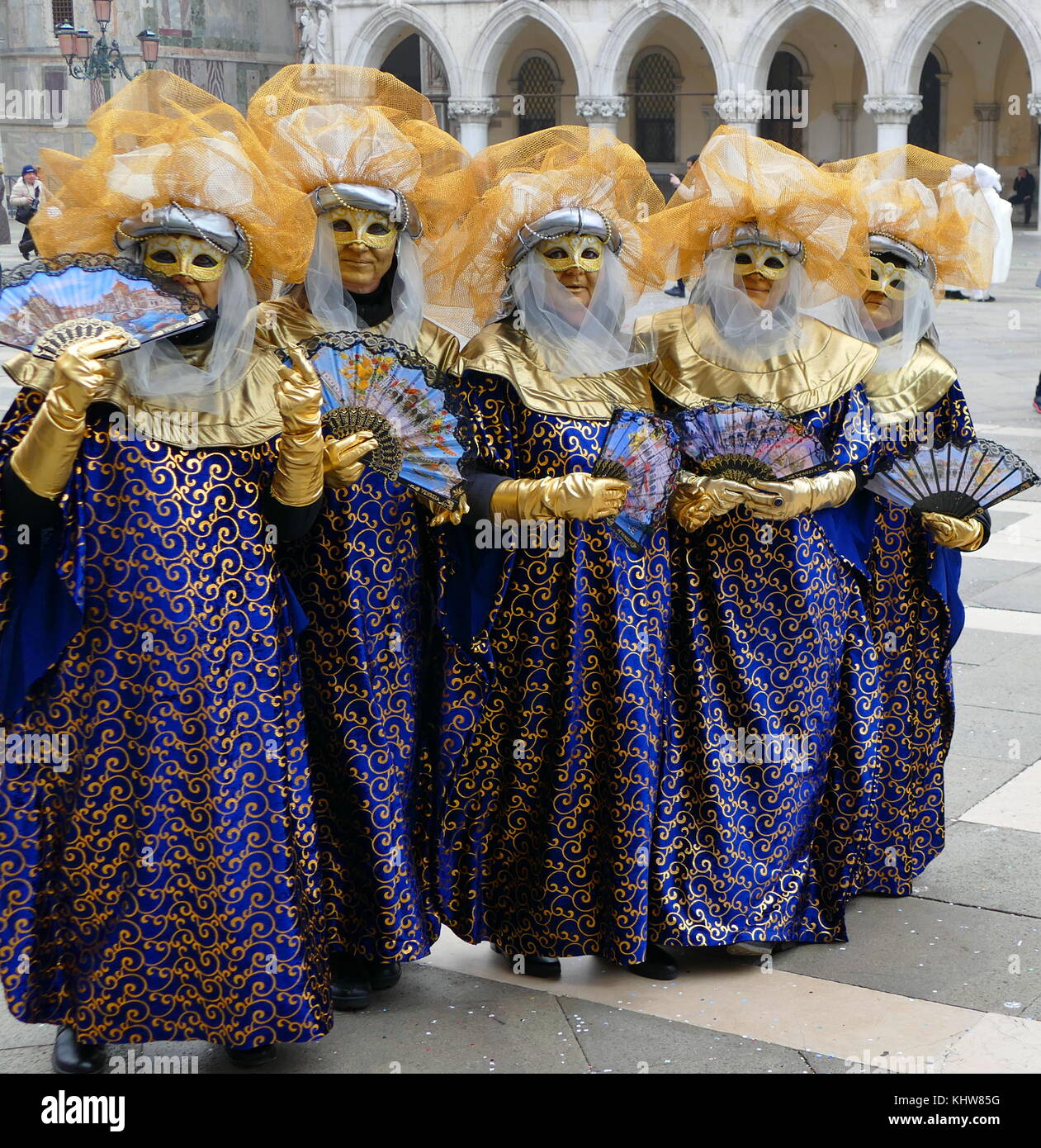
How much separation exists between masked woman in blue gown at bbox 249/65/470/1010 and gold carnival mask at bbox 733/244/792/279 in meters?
0.63

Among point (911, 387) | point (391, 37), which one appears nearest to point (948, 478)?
point (911, 387)

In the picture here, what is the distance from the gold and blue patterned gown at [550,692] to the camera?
323cm

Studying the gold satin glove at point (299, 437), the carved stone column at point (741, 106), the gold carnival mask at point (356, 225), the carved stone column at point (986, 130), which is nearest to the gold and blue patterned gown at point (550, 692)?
the gold carnival mask at point (356, 225)

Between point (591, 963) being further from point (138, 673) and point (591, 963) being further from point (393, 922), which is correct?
point (138, 673)

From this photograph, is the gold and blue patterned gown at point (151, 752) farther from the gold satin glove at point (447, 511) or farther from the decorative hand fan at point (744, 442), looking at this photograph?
the decorative hand fan at point (744, 442)

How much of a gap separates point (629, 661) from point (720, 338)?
777 millimetres

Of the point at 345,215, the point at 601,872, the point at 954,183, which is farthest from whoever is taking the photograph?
the point at 954,183

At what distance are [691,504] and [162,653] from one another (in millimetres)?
1200

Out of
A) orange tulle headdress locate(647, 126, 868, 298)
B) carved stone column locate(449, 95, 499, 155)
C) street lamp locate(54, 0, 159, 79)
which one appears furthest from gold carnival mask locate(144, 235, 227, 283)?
carved stone column locate(449, 95, 499, 155)

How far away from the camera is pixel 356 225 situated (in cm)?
310

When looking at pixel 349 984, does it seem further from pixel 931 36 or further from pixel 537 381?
pixel 931 36

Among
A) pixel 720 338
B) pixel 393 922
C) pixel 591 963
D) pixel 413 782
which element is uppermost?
pixel 720 338

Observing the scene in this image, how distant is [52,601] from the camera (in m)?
2.78

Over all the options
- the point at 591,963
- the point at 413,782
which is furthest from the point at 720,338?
the point at 591,963
